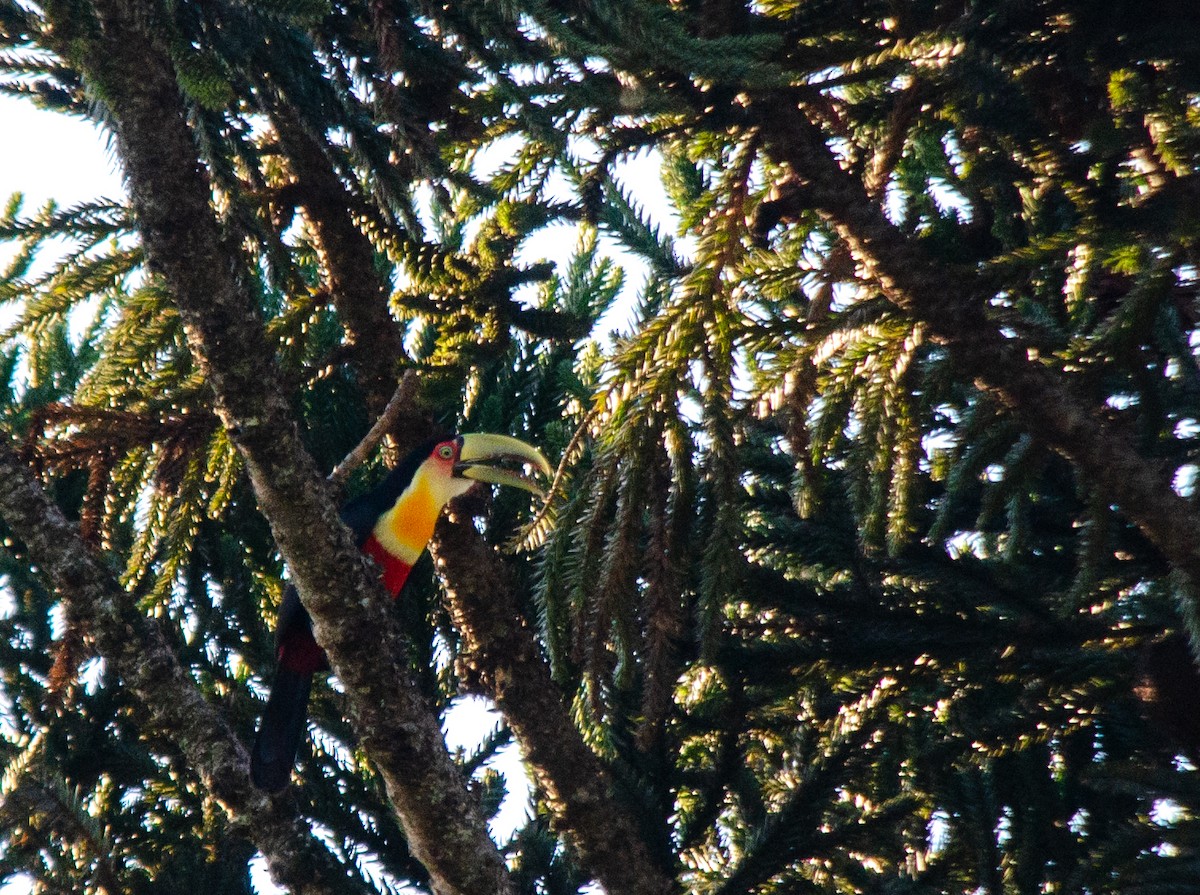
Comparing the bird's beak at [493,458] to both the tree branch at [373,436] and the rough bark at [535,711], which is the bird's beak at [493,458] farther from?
the tree branch at [373,436]

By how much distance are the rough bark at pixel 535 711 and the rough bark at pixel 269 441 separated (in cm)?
82

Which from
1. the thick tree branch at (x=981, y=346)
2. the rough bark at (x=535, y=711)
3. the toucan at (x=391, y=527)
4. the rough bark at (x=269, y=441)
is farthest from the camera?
the toucan at (x=391, y=527)

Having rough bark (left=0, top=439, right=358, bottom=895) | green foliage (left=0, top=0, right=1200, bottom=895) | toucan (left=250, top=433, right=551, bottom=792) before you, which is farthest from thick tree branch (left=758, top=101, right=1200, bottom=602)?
rough bark (left=0, top=439, right=358, bottom=895)

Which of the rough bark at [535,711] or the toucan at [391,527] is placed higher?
the toucan at [391,527]

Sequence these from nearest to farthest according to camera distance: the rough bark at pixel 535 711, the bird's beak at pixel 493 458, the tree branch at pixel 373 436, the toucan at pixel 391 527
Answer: the tree branch at pixel 373 436, the rough bark at pixel 535 711, the toucan at pixel 391 527, the bird's beak at pixel 493 458

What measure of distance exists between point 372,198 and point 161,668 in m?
1.54

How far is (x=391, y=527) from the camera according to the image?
5184 millimetres

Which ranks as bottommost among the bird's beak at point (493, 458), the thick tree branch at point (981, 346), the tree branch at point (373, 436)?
the thick tree branch at point (981, 346)

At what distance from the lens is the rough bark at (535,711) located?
12.9 ft

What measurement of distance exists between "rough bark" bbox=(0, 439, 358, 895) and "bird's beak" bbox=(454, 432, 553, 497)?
1.73 m

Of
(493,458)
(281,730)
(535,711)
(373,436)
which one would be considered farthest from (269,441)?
(493,458)

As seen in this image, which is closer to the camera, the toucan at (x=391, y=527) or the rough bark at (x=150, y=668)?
the rough bark at (x=150, y=668)

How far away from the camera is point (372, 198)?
3.97m

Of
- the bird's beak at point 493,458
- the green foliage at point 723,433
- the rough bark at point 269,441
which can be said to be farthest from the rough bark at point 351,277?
the rough bark at point 269,441
